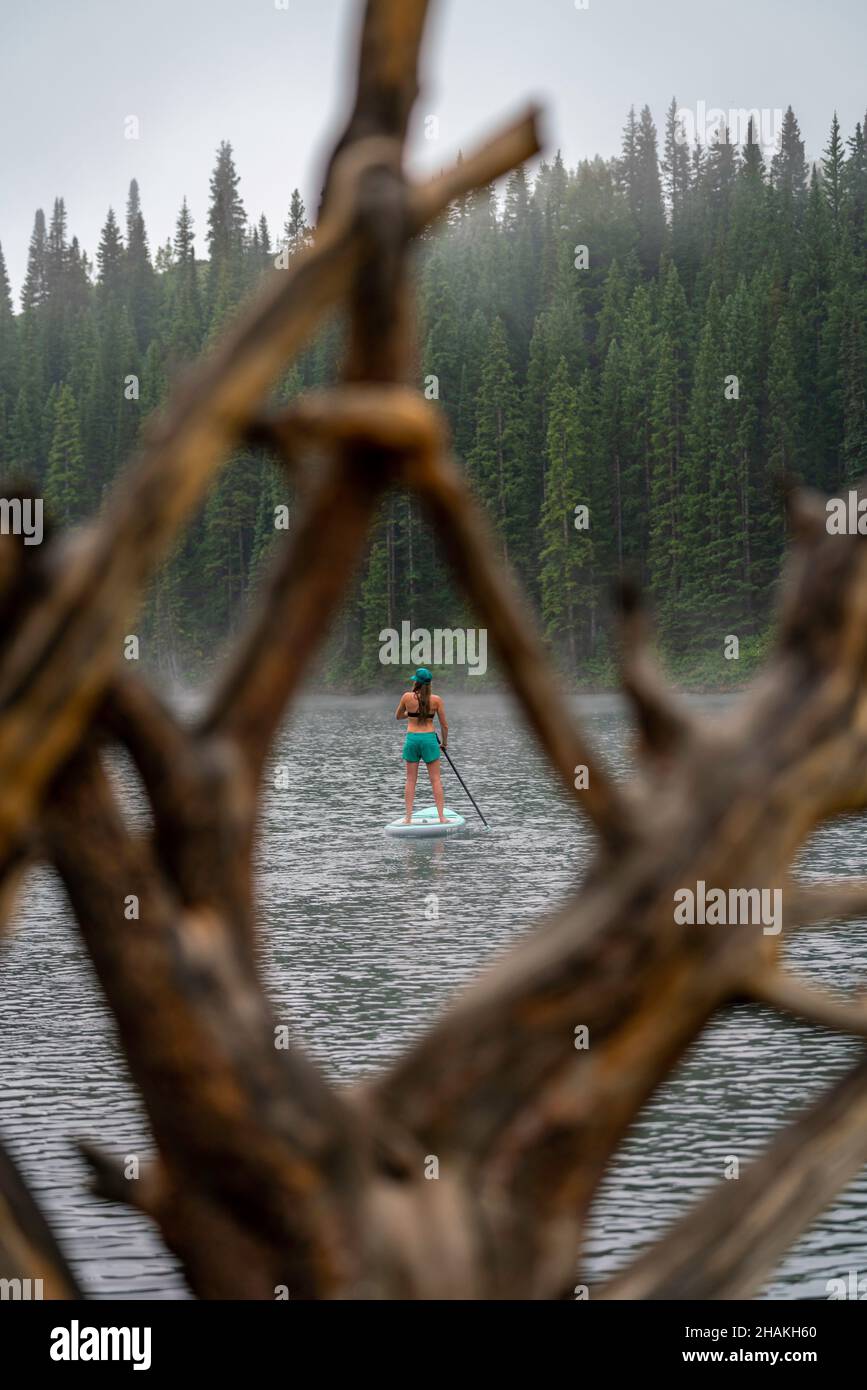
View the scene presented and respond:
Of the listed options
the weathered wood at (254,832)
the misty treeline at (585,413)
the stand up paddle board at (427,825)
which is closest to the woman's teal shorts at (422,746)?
the stand up paddle board at (427,825)

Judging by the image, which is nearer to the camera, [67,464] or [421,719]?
[421,719]

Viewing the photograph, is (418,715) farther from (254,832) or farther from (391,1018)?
(254,832)

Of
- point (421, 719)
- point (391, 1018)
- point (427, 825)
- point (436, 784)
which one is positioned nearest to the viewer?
point (391, 1018)

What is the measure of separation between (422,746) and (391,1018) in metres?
11.6

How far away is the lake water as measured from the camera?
8617 mm

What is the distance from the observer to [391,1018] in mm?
12945

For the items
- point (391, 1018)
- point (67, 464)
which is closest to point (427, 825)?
point (391, 1018)

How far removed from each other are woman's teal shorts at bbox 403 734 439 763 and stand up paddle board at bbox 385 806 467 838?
1086 mm

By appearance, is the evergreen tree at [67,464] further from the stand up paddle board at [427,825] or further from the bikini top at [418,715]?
the bikini top at [418,715]

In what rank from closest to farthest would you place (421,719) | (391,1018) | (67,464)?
(391,1018), (421,719), (67,464)

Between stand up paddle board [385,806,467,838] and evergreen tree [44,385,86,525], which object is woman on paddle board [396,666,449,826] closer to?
stand up paddle board [385,806,467,838]

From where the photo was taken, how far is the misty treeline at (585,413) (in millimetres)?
87938

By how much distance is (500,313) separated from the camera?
12044 cm
